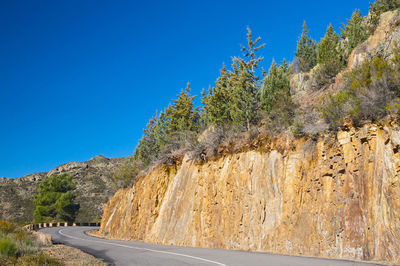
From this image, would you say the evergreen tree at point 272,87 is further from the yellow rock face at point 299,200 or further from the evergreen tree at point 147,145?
the evergreen tree at point 147,145

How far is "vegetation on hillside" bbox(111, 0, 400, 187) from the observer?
1171cm

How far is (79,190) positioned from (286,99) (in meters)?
72.4

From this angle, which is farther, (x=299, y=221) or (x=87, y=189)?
(x=87, y=189)

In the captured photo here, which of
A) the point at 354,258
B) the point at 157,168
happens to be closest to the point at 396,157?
the point at 354,258

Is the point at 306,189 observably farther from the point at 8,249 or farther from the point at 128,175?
the point at 128,175

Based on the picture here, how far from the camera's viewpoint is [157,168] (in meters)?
27.8

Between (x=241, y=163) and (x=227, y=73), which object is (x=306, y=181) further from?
(x=227, y=73)

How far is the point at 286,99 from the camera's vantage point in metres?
18.1

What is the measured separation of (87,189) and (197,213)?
66.9 meters

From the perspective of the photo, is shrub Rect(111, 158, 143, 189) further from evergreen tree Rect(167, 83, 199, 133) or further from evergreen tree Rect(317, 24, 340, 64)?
evergreen tree Rect(317, 24, 340, 64)

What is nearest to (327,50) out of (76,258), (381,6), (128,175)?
(381,6)

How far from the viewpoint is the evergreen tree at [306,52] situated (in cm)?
2982

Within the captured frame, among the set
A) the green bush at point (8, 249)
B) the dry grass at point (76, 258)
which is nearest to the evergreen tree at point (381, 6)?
the dry grass at point (76, 258)

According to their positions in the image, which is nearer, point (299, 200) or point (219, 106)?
point (299, 200)
